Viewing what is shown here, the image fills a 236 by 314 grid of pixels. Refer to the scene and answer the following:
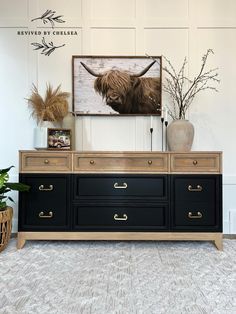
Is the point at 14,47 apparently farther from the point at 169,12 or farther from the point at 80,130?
the point at 169,12

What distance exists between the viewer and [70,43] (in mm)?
2795

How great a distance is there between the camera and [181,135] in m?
2.52

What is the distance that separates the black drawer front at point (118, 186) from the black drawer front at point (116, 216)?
11cm

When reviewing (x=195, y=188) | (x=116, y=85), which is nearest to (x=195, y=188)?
(x=195, y=188)

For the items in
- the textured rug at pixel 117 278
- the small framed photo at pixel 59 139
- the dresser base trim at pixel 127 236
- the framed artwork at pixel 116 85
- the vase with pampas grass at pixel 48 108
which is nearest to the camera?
the textured rug at pixel 117 278

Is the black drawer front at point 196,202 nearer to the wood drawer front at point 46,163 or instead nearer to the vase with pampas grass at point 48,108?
the wood drawer front at point 46,163

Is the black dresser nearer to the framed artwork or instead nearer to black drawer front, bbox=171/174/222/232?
black drawer front, bbox=171/174/222/232

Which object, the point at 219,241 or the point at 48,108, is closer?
the point at 219,241

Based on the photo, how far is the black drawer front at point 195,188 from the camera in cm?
231

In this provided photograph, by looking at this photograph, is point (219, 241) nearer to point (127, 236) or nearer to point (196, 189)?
point (196, 189)

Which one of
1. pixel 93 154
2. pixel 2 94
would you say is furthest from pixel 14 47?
pixel 93 154

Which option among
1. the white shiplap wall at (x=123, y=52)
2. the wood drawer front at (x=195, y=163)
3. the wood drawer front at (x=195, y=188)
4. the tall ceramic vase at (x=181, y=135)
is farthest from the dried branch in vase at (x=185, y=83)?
the wood drawer front at (x=195, y=188)

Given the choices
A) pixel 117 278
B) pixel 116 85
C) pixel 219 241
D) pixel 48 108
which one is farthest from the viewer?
pixel 116 85

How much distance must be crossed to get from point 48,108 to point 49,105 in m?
0.04
